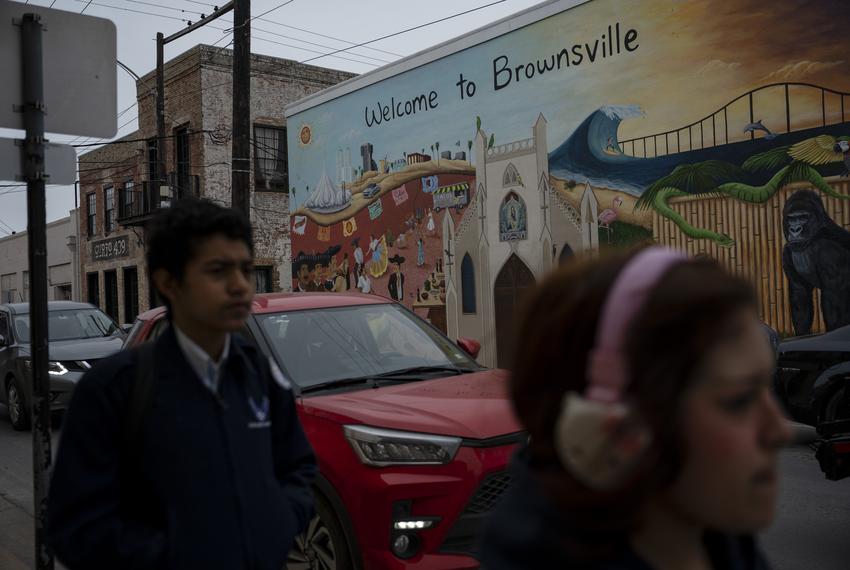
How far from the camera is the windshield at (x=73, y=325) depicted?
41.3 feet

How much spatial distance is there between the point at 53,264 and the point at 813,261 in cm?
3272

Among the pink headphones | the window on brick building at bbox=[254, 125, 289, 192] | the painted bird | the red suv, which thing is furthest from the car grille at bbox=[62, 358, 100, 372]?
the window on brick building at bbox=[254, 125, 289, 192]

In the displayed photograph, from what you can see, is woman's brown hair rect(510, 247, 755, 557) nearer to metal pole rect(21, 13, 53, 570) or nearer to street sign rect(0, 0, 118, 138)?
metal pole rect(21, 13, 53, 570)

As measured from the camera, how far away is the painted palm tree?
31.1 ft

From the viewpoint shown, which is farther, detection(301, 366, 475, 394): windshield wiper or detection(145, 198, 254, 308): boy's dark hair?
detection(301, 366, 475, 394): windshield wiper

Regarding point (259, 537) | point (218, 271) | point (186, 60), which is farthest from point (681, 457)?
point (186, 60)

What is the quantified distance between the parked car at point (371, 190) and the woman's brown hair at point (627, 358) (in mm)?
15210

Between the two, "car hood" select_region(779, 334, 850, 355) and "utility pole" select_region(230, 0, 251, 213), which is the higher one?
"utility pole" select_region(230, 0, 251, 213)

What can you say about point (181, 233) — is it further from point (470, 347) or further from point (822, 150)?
point (822, 150)

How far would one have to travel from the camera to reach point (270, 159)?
2517 centimetres

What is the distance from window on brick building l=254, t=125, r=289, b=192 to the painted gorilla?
1795cm

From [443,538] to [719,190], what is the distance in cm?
790

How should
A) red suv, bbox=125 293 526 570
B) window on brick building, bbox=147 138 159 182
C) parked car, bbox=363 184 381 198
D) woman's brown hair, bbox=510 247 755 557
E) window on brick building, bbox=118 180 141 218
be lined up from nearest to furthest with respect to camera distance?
1. woman's brown hair, bbox=510 247 755 557
2. red suv, bbox=125 293 526 570
3. parked car, bbox=363 184 381 198
4. window on brick building, bbox=147 138 159 182
5. window on brick building, bbox=118 180 141 218

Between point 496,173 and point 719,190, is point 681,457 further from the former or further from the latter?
point 496,173
